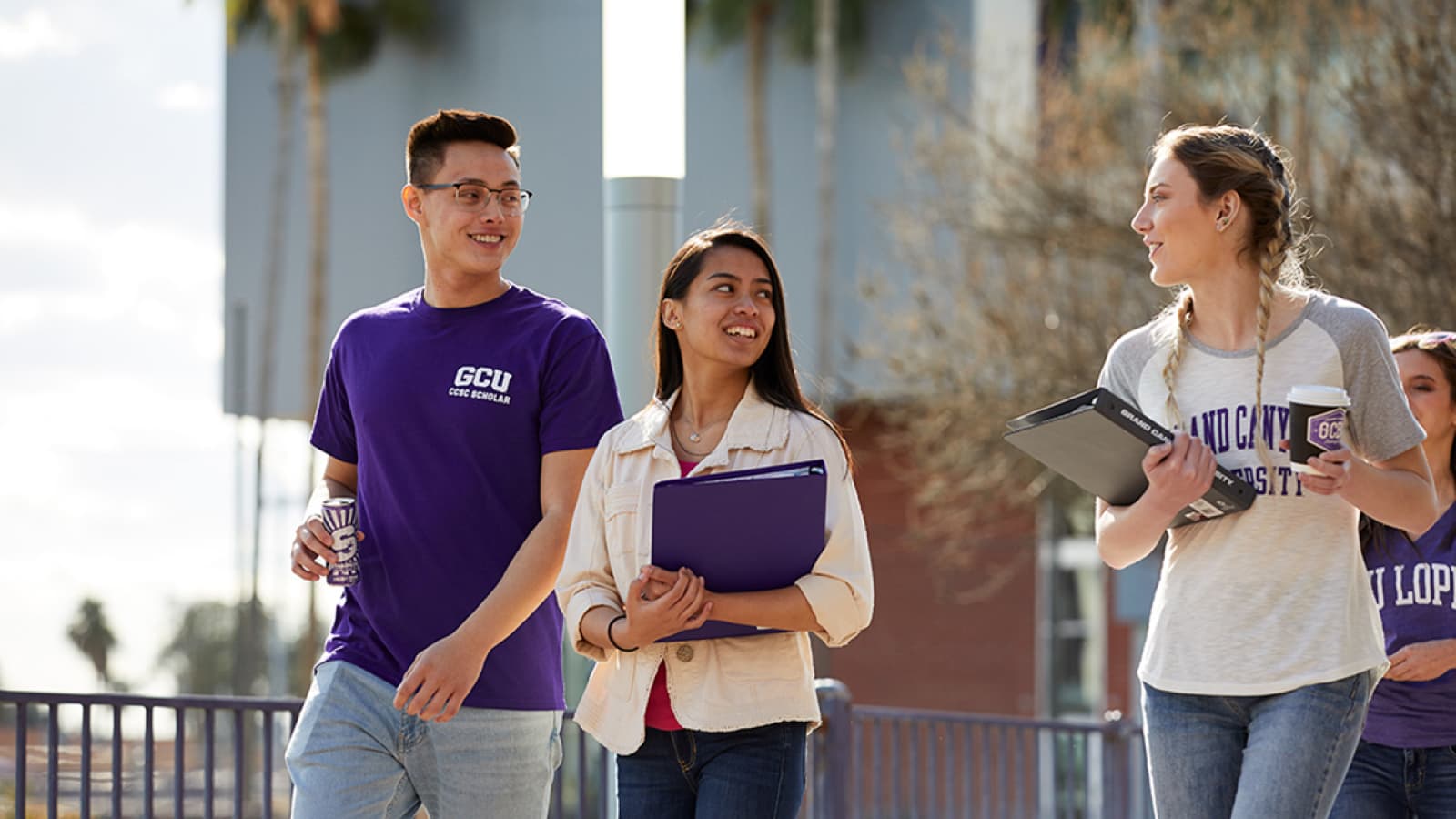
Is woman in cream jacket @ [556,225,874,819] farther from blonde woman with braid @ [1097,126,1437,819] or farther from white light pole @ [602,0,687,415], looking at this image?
white light pole @ [602,0,687,415]

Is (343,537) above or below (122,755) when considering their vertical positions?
above

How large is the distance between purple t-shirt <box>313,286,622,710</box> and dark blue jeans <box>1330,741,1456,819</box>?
6.80 ft

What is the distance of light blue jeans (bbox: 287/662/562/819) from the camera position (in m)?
4.66

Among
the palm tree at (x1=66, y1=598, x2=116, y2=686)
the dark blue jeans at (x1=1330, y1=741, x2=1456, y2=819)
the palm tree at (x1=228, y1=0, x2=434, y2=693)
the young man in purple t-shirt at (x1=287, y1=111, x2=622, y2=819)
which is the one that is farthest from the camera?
the palm tree at (x1=228, y1=0, x2=434, y2=693)

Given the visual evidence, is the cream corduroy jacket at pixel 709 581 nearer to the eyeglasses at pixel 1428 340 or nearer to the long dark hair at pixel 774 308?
the long dark hair at pixel 774 308

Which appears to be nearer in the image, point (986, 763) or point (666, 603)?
point (666, 603)

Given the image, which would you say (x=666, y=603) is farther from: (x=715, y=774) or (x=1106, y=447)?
(x=1106, y=447)

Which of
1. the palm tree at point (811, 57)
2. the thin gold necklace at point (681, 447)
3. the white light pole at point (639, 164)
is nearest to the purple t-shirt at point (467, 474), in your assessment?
the thin gold necklace at point (681, 447)

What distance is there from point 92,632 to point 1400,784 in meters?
24.3

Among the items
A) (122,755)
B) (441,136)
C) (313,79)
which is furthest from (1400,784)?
(313,79)

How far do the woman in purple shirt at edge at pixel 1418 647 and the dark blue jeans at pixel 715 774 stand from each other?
1.74m

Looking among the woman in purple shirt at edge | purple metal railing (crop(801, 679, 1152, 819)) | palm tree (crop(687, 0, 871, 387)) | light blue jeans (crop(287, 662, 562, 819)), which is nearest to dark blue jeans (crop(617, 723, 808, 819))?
light blue jeans (crop(287, 662, 562, 819))

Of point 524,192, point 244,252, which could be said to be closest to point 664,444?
point 524,192

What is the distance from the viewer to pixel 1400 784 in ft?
17.1
